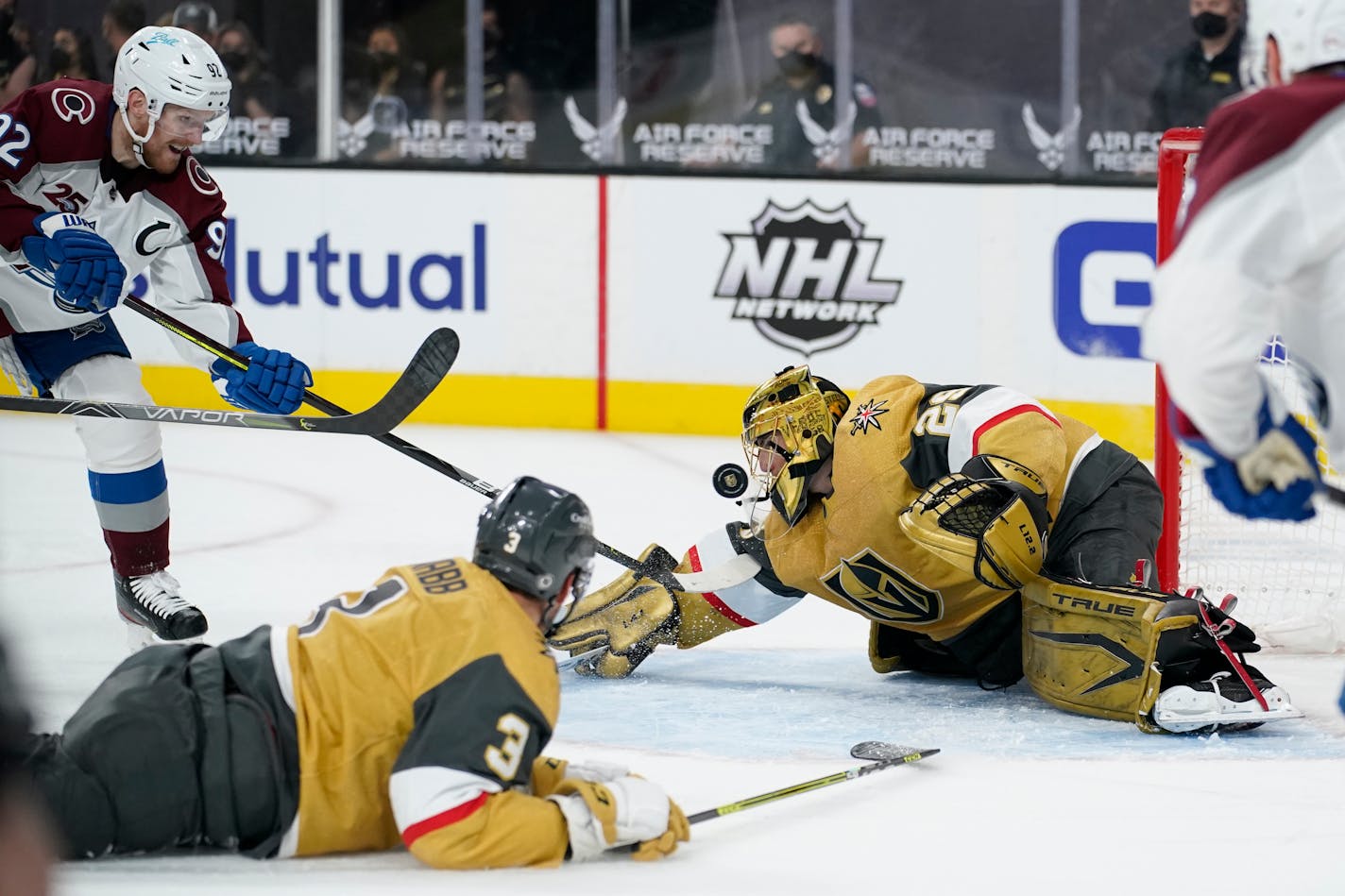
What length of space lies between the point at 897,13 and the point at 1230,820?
16.2 ft

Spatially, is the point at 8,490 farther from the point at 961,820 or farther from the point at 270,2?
the point at 961,820

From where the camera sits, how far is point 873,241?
6.67 m

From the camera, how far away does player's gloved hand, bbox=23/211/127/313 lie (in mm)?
3584

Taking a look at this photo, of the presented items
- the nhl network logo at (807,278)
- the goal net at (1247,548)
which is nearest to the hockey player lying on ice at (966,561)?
the goal net at (1247,548)

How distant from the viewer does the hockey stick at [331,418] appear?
11.6 ft

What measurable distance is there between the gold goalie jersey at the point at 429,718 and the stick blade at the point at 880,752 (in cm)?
77

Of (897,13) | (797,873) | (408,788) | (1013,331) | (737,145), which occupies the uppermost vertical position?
(897,13)

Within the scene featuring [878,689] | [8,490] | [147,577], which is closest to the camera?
[878,689]

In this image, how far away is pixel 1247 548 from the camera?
4.55 meters

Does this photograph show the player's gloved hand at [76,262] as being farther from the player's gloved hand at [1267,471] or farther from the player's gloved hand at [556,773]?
the player's gloved hand at [1267,471]

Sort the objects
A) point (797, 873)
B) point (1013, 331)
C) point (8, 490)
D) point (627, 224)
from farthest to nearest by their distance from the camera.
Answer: point (627, 224) → point (1013, 331) → point (8, 490) → point (797, 873)

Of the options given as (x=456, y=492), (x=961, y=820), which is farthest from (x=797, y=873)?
(x=456, y=492)

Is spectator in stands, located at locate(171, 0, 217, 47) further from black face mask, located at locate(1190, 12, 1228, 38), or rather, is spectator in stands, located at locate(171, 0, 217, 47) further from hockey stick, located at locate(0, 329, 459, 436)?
hockey stick, located at locate(0, 329, 459, 436)

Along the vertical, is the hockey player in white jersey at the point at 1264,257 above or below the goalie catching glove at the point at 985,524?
above
